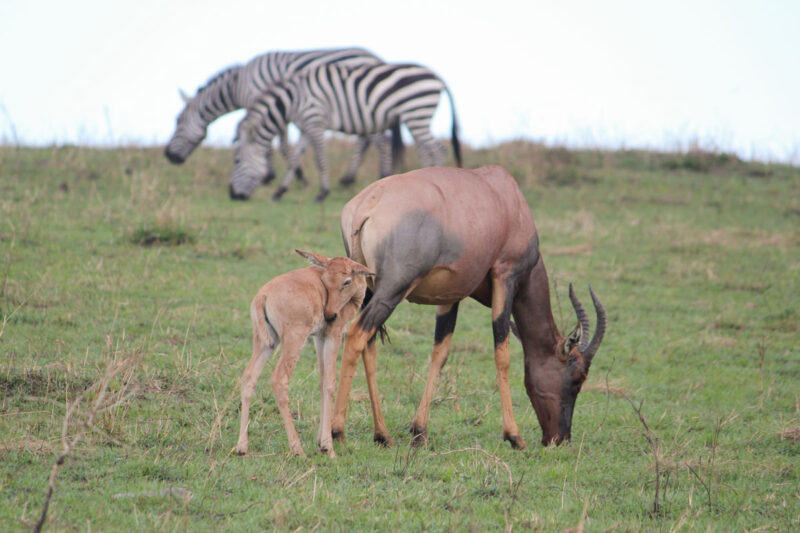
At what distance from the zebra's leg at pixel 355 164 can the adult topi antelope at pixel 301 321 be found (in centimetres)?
1150

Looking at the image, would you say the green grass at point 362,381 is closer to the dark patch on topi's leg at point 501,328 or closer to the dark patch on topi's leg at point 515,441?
the dark patch on topi's leg at point 515,441

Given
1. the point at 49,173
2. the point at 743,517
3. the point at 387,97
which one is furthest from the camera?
the point at 387,97

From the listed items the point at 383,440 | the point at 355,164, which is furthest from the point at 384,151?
the point at 383,440

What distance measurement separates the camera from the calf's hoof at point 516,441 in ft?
20.5

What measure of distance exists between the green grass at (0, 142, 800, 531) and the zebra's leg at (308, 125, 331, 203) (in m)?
0.36

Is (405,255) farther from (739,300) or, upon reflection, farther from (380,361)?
(739,300)

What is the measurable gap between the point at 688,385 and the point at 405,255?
3.86 metres

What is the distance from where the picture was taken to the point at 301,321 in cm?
536

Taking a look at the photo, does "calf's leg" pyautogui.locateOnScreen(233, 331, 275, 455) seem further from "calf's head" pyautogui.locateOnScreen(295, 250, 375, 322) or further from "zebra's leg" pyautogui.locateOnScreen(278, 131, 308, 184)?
"zebra's leg" pyautogui.locateOnScreen(278, 131, 308, 184)

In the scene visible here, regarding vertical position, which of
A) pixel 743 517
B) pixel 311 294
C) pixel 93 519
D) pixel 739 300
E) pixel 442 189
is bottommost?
pixel 739 300

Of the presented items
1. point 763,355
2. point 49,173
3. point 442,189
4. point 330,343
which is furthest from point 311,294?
point 49,173

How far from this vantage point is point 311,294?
17.7ft

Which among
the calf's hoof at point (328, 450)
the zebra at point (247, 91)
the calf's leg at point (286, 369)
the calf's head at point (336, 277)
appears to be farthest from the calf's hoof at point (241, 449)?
the zebra at point (247, 91)

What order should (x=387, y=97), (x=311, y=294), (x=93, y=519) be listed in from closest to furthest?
(x=93, y=519) → (x=311, y=294) → (x=387, y=97)
